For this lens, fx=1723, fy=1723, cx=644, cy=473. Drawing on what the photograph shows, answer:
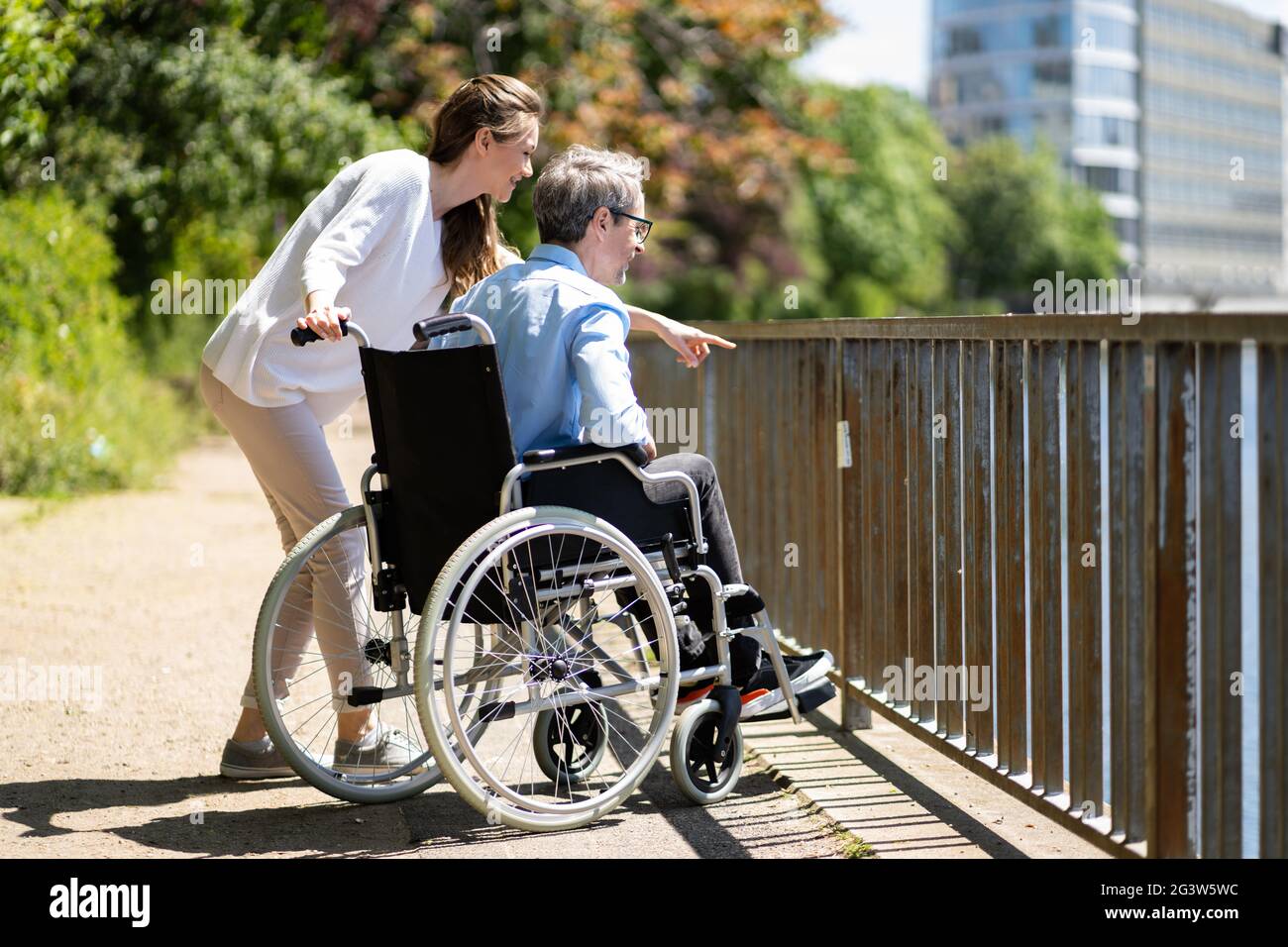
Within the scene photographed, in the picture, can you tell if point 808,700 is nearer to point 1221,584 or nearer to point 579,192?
point 579,192

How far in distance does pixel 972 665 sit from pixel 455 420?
4.52 ft

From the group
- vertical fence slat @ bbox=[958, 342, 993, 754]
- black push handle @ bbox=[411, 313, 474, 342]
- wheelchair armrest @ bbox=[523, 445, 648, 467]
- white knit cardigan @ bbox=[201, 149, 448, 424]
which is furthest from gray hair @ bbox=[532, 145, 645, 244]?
vertical fence slat @ bbox=[958, 342, 993, 754]

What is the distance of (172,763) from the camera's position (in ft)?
16.4

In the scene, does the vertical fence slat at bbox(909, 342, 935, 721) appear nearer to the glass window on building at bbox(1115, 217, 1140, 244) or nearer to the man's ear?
the man's ear

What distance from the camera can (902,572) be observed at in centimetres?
466

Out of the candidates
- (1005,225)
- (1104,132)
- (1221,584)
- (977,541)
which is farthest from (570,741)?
(1104,132)

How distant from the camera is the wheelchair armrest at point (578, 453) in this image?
3.94m

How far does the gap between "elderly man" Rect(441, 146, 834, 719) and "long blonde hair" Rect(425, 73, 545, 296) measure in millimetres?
200

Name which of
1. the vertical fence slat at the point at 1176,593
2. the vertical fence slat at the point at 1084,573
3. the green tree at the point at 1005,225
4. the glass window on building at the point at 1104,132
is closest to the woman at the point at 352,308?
the vertical fence slat at the point at 1084,573

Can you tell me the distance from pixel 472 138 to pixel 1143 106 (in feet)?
439

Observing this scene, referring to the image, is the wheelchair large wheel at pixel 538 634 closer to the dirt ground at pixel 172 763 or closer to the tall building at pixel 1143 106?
the dirt ground at pixel 172 763

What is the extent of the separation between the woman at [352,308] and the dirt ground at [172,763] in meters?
0.31
